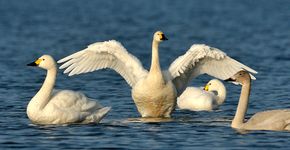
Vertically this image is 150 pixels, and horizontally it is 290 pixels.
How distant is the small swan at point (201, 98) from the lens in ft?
62.0

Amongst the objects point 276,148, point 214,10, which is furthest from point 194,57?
point 214,10

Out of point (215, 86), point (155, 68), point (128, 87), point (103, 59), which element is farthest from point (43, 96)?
point (128, 87)

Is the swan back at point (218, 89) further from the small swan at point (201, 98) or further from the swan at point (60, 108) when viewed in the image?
the swan at point (60, 108)

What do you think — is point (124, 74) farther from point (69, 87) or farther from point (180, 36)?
point (180, 36)

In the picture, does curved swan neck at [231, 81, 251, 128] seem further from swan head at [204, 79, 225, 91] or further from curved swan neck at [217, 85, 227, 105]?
swan head at [204, 79, 225, 91]

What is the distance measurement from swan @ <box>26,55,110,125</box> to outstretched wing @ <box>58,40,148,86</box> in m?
1.48

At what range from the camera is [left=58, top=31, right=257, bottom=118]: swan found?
17.1 meters

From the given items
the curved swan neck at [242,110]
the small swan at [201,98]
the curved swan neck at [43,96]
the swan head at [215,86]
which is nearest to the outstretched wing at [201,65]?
the small swan at [201,98]

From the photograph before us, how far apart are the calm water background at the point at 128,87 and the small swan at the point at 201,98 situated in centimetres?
25

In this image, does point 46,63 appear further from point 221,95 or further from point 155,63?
point 221,95

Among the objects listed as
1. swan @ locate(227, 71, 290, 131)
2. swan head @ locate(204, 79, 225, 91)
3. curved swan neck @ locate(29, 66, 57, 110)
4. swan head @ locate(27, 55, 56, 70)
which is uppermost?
swan head @ locate(27, 55, 56, 70)

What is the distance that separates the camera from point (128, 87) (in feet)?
70.3

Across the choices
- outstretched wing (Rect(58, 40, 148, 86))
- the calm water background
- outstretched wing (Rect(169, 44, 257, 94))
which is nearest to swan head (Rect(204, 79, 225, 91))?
the calm water background

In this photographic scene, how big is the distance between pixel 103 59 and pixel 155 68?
52.6 inches
